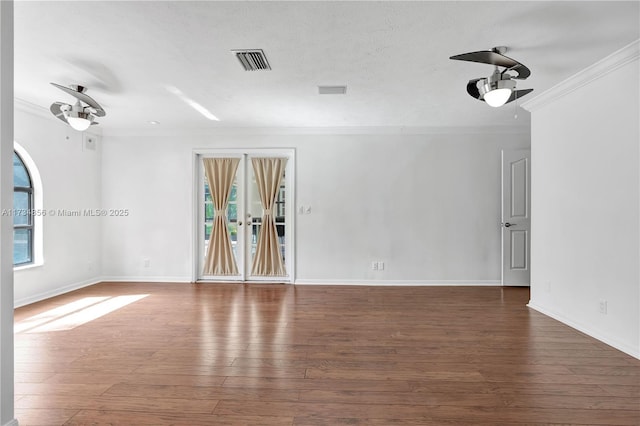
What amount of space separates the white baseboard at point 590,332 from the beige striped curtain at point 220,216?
14.8 ft

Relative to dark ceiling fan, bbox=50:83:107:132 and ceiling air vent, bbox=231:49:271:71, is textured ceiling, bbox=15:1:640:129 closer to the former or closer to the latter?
ceiling air vent, bbox=231:49:271:71

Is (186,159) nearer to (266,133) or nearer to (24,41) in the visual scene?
(266,133)

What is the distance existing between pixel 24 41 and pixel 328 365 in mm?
3543

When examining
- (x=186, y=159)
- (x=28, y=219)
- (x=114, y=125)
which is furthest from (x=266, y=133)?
(x=28, y=219)

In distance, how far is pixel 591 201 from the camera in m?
3.46

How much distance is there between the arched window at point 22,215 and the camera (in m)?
4.53

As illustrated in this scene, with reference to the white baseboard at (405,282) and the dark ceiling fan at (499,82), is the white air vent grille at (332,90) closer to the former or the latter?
the dark ceiling fan at (499,82)

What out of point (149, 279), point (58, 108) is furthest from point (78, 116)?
point (149, 279)

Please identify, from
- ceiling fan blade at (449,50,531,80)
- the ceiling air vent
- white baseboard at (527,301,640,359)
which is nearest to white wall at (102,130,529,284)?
white baseboard at (527,301,640,359)

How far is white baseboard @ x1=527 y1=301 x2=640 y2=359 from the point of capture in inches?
117

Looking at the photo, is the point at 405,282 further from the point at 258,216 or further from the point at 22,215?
the point at 22,215

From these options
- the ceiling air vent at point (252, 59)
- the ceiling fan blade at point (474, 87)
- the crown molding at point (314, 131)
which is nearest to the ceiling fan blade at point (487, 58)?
the ceiling fan blade at point (474, 87)

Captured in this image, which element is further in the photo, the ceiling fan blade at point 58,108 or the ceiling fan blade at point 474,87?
the ceiling fan blade at point 58,108

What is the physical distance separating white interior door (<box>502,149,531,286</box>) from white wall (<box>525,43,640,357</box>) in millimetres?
1063
